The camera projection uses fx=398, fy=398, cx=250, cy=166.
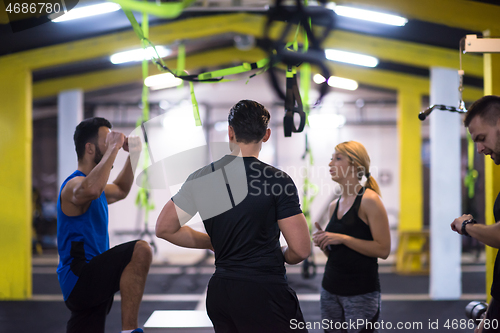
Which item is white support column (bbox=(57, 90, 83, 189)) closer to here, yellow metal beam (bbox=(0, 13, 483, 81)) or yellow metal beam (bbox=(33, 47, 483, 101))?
yellow metal beam (bbox=(33, 47, 483, 101))

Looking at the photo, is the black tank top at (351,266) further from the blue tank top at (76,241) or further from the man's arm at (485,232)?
the blue tank top at (76,241)

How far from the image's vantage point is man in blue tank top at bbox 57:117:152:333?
1843 millimetres

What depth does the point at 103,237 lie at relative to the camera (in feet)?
6.81

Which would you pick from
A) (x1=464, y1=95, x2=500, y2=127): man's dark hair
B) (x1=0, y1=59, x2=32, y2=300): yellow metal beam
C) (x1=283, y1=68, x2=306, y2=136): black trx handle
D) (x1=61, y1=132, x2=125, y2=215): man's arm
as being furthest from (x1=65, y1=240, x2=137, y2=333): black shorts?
(x1=0, y1=59, x2=32, y2=300): yellow metal beam

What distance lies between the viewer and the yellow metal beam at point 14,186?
471 cm

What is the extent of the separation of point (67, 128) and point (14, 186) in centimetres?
146

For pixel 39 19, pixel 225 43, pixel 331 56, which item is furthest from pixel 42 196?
pixel 331 56

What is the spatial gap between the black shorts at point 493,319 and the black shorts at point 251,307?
29.8 inches

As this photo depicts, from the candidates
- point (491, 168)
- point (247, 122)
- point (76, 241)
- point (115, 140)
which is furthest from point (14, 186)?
point (491, 168)

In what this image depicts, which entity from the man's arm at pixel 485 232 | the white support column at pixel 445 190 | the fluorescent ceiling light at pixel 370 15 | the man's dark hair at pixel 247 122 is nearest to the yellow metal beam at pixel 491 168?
the fluorescent ceiling light at pixel 370 15

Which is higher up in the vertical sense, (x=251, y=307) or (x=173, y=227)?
(x=173, y=227)

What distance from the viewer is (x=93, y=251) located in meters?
2.00

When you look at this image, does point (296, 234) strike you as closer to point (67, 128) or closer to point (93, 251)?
point (93, 251)

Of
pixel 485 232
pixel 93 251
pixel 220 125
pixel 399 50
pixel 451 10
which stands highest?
pixel 399 50
